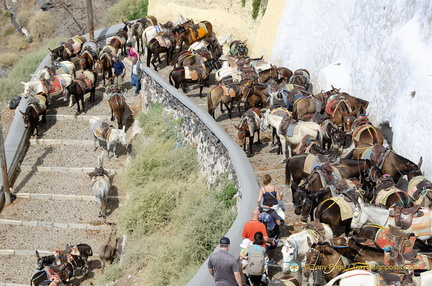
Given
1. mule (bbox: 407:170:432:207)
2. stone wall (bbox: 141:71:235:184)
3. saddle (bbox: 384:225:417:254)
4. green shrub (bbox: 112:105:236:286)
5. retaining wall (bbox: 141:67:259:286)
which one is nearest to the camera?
saddle (bbox: 384:225:417:254)

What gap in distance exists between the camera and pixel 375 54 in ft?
52.4

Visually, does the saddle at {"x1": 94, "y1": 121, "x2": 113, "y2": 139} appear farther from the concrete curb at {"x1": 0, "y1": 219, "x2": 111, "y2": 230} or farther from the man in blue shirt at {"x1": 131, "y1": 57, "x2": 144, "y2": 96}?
the man in blue shirt at {"x1": 131, "y1": 57, "x2": 144, "y2": 96}

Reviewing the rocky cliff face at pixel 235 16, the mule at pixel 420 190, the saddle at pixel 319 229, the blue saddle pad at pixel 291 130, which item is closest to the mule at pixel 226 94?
the blue saddle pad at pixel 291 130

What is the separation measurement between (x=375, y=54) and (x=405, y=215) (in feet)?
23.1

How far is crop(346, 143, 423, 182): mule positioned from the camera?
1220 cm

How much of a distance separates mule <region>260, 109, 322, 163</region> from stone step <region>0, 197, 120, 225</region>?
588 cm

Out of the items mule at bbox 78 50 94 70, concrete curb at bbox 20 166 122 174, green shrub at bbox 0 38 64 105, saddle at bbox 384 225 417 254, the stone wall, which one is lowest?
green shrub at bbox 0 38 64 105

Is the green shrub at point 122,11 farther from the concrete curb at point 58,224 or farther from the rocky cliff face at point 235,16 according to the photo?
the concrete curb at point 58,224

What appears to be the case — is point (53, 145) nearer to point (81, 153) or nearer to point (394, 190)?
point (81, 153)

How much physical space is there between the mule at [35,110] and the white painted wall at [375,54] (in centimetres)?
845

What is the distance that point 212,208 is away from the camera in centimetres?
1360

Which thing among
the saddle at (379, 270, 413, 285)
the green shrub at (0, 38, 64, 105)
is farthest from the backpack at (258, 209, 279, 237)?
the green shrub at (0, 38, 64, 105)

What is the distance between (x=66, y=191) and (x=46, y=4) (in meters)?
27.3

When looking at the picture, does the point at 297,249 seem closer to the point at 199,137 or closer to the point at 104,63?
the point at 199,137
